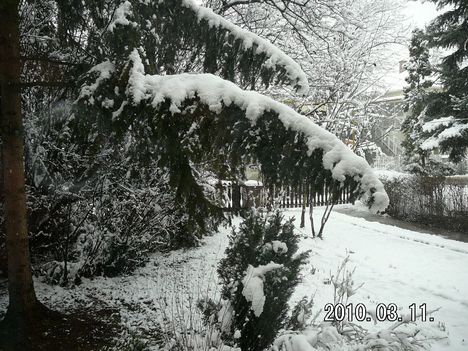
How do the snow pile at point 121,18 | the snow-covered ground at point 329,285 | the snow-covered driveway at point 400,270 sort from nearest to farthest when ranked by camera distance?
the snow pile at point 121,18, the snow-covered ground at point 329,285, the snow-covered driveway at point 400,270

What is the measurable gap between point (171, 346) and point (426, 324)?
3.30 meters

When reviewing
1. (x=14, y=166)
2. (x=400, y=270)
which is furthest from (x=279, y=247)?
(x=400, y=270)

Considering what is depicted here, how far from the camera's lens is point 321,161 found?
175cm

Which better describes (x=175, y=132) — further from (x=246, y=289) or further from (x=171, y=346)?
(x=171, y=346)

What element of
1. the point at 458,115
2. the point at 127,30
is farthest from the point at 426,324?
the point at 458,115

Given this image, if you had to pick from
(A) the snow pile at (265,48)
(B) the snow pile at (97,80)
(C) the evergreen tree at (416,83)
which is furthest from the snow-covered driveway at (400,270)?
(C) the evergreen tree at (416,83)

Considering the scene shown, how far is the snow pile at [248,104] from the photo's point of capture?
164 cm

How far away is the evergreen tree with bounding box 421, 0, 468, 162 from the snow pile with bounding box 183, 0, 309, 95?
9389mm

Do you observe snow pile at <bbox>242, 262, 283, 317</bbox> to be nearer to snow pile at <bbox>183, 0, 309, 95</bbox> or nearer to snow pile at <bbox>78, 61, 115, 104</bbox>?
snow pile at <bbox>183, 0, 309, 95</bbox>

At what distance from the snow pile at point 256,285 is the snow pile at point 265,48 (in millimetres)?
1520

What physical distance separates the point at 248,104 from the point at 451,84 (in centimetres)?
1193

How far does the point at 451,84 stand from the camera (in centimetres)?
1102

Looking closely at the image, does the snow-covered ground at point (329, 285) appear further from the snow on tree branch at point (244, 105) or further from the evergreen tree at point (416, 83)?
the evergreen tree at point (416, 83)

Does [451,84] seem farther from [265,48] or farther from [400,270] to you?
[265,48]
